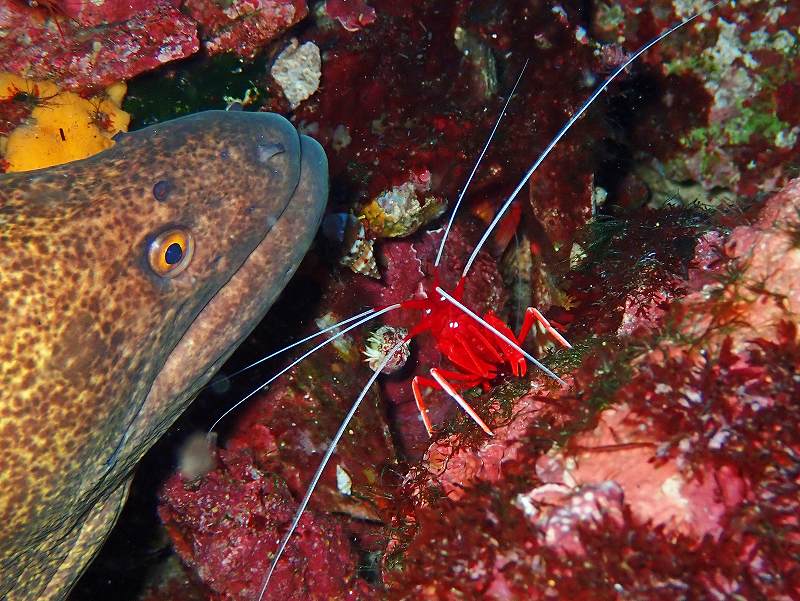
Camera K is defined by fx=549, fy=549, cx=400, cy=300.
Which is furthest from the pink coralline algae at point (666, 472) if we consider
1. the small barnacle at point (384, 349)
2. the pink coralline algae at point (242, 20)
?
the pink coralline algae at point (242, 20)

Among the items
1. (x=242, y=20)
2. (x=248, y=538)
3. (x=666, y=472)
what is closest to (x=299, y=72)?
(x=242, y=20)

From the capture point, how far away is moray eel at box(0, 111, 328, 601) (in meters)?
1.98

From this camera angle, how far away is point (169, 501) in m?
3.26

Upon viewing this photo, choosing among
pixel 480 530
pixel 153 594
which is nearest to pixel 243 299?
pixel 480 530

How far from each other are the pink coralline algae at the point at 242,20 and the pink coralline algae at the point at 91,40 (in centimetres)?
16

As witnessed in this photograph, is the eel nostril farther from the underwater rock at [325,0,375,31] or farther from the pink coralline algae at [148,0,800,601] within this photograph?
the underwater rock at [325,0,375,31]

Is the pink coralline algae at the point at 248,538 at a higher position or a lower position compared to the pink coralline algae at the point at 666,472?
lower

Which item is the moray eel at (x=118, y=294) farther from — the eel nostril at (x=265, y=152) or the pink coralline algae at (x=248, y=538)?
the pink coralline algae at (x=248, y=538)

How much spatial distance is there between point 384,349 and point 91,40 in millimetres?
2526

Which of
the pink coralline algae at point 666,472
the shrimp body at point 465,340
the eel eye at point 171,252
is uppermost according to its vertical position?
the eel eye at point 171,252

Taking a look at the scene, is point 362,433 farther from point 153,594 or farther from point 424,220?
point 153,594

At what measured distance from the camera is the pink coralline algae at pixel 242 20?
3383 mm

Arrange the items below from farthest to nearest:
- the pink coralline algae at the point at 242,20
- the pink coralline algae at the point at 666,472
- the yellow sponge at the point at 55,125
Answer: the pink coralline algae at the point at 242,20 < the yellow sponge at the point at 55,125 < the pink coralline algae at the point at 666,472

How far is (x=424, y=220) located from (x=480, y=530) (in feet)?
8.24
